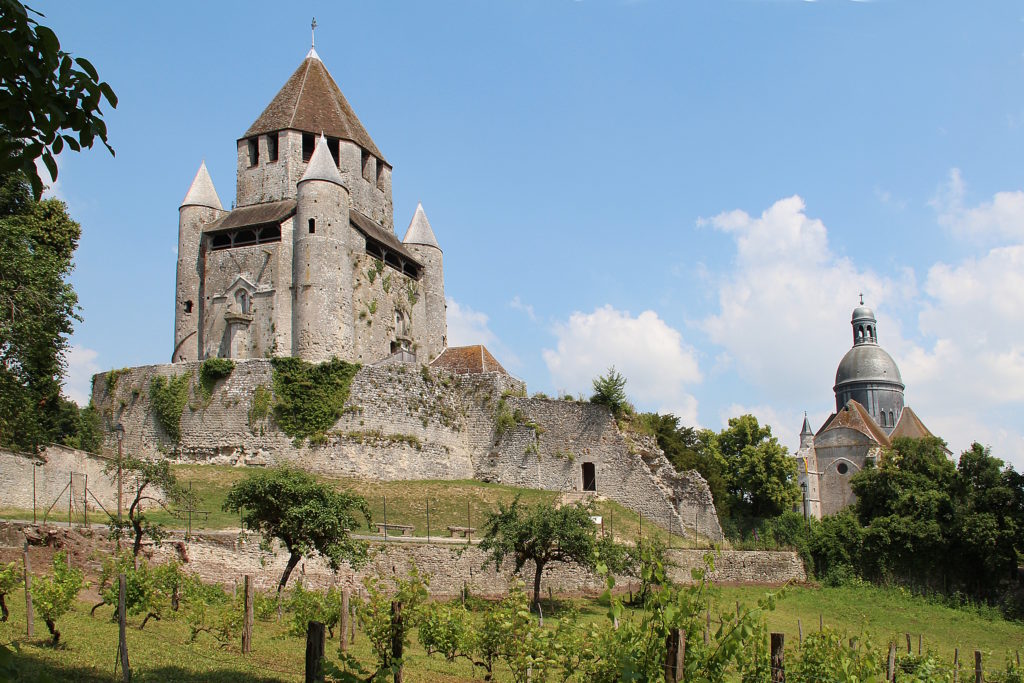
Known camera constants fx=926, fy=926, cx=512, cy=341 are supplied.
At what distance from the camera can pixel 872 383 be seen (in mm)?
81938

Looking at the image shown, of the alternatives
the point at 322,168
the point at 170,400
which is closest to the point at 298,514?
the point at 170,400

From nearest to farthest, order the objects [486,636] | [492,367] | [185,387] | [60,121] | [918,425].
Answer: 1. [60,121]
2. [486,636]
3. [185,387]
4. [492,367]
5. [918,425]

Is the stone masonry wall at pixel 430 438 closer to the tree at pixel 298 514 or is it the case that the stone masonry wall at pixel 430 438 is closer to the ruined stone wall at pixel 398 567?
the ruined stone wall at pixel 398 567

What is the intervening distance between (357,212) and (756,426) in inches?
928

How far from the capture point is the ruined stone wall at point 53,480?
24.5 metres

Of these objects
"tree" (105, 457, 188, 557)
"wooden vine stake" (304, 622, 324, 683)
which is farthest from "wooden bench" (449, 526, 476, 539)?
"wooden vine stake" (304, 622, 324, 683)

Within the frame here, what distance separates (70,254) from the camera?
3534cm

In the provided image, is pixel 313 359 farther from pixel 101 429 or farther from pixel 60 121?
pixel 60 121

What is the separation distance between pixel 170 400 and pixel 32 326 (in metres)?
9.85

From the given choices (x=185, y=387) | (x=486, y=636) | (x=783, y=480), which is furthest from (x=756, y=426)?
(x=486, y=636)

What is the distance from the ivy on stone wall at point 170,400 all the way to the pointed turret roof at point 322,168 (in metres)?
10.3

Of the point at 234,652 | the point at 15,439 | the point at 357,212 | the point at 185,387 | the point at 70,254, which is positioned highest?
the point at 357,212

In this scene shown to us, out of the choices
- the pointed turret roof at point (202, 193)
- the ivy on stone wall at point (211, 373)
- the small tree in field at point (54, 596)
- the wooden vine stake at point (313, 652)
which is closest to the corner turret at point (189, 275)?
the pointed turret roof at point (202, 193)

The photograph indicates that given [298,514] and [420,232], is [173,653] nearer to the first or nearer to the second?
[298,514]
